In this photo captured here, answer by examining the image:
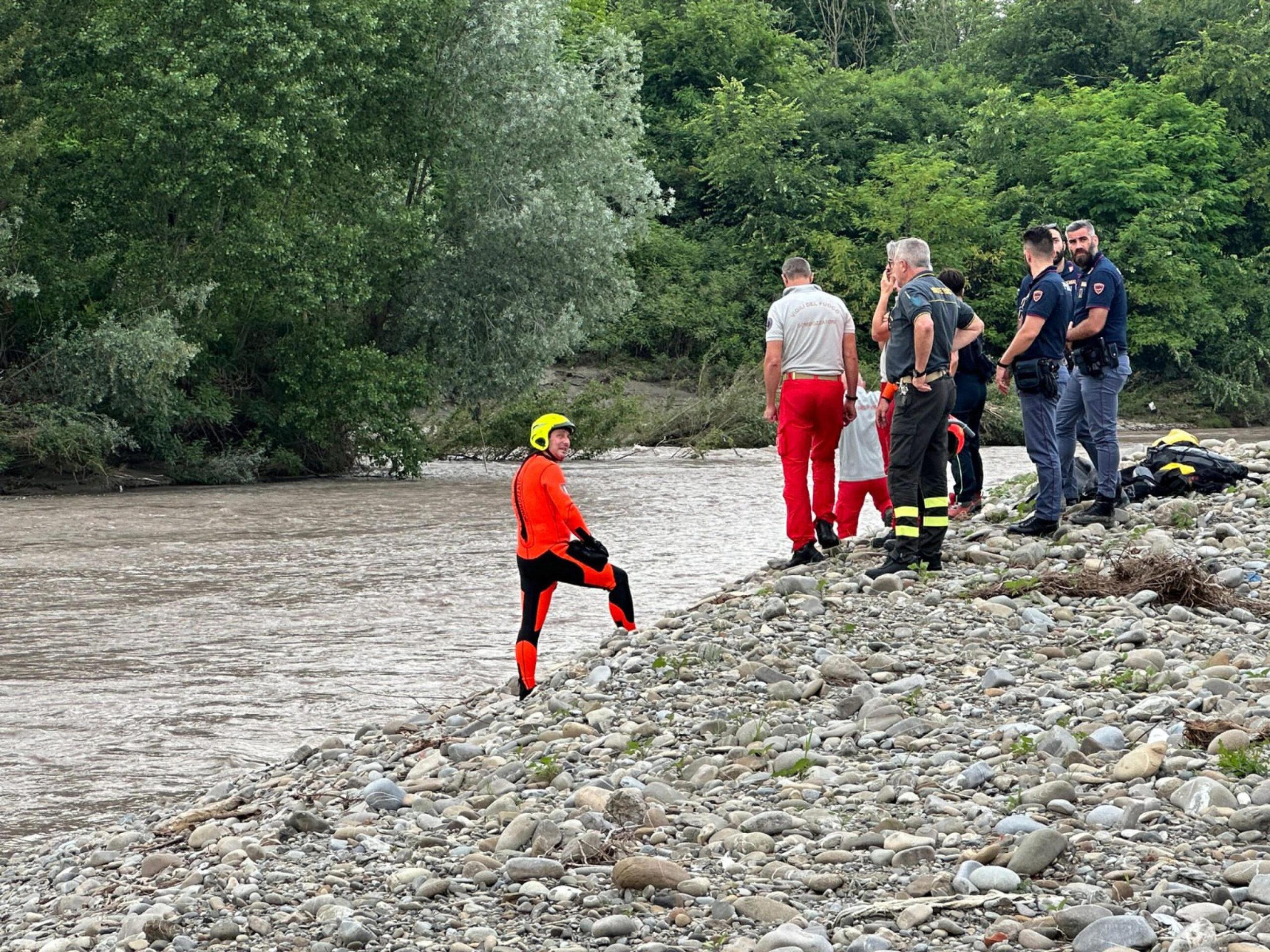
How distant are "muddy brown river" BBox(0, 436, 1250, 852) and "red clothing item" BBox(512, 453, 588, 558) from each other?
1.50 metres

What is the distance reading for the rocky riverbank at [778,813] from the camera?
15.7 ft

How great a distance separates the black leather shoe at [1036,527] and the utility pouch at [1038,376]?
34.2 inches

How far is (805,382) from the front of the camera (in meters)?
10.7

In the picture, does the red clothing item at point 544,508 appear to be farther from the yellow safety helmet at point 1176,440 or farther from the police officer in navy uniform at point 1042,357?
the yellow safety helmet at point 1176,440

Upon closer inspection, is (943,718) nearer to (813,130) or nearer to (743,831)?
(743,831)

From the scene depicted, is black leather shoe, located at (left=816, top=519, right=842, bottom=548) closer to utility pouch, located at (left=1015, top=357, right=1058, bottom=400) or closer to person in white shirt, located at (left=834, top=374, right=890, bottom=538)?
person in white shirt, located at (left=834, top=374, right=890, bottom=538)

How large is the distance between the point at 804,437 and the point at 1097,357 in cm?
207

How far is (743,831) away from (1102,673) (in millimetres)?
2475

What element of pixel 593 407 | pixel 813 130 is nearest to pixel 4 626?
pixel 593 407

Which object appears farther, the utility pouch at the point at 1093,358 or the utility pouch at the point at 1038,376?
the utility pouch at the point at 1093,358

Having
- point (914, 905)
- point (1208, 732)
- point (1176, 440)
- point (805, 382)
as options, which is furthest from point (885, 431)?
point (914, 905)

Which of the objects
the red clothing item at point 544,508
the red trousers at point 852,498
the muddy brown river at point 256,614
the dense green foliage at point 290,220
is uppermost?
the dense green foliage at point 290,220

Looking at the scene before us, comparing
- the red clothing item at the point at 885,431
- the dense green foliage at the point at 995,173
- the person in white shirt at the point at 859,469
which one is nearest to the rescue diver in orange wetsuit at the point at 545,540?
the red clothing item at the point at 885,431

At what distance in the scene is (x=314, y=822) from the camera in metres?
6.20
